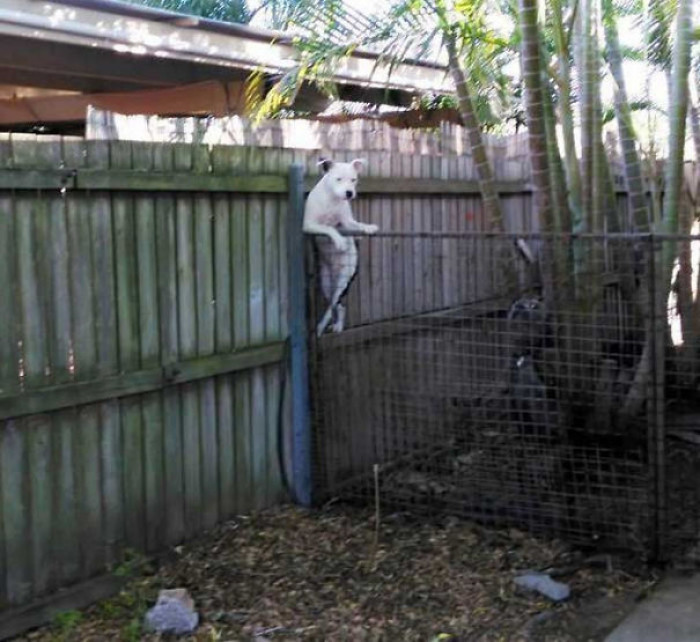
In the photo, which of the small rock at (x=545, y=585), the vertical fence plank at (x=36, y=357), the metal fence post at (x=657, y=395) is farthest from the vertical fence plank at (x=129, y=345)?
the metal fence post at (x=657, y=395)

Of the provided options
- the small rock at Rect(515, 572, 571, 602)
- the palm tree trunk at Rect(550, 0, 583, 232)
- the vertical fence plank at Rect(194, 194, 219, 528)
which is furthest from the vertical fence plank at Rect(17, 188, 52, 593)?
the palm tree trunk at Rect(550, 0, 583, 232)

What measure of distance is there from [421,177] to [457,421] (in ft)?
5.74

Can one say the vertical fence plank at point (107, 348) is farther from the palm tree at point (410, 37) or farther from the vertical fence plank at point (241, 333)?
the palm tree at point (410, 37)

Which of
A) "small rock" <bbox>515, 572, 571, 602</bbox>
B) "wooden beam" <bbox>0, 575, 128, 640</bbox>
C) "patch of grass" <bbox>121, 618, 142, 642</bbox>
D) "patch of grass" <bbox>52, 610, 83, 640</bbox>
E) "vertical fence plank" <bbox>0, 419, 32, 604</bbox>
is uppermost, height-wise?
"vertical fence plank" <bbox>0, 419, 32, 604</bbox>

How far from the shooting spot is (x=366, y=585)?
15.1ft

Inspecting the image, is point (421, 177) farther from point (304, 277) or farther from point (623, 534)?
point (623, 534)

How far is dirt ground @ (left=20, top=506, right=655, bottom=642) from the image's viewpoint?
13.6 feet

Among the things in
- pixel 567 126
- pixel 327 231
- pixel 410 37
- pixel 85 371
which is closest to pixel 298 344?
pixel 327 231

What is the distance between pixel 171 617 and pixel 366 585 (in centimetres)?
103

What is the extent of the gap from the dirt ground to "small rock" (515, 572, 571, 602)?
40 mm

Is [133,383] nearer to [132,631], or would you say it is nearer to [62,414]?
[62,414]

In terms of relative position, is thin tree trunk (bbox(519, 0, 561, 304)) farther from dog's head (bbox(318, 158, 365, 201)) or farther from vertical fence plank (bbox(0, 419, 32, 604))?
vertical fence plank (bbox(0, 419, 32, 604))

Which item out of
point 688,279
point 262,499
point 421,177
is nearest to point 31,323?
point 262,499

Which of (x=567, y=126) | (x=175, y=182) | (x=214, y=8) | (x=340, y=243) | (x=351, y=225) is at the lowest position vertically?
(x=340, y=243)
